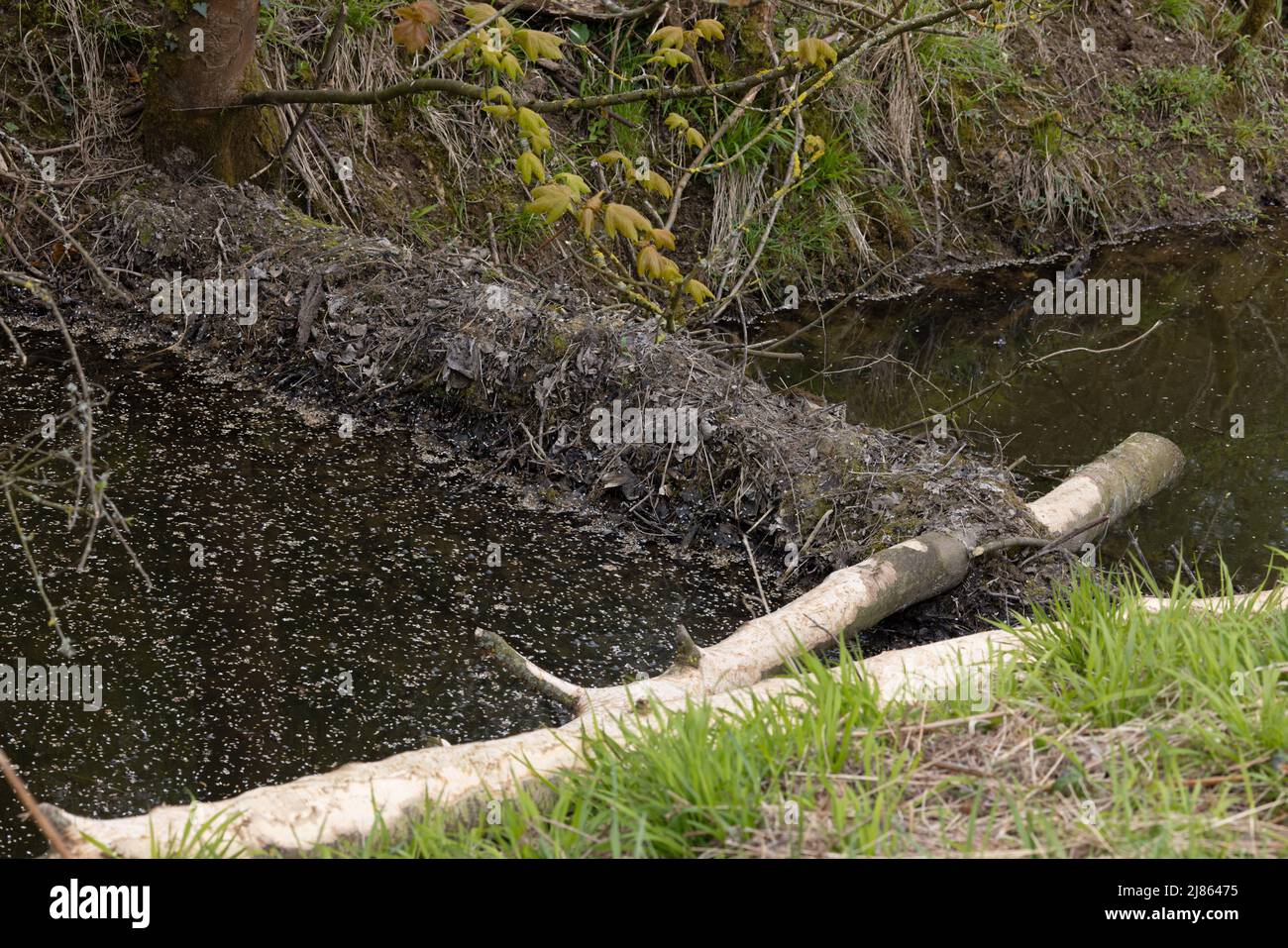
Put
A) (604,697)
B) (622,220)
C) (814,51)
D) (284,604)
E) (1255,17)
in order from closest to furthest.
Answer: (604,697) → (284,604) → (622,220) → (814,51) → (1255,17)

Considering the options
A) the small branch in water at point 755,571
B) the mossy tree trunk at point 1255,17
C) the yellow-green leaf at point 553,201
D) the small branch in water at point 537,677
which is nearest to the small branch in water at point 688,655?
the small branch in water at point 537,677

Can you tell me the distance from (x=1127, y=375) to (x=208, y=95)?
4.34 m

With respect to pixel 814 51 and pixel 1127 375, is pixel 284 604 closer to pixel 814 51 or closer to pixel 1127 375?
pixel 814 51

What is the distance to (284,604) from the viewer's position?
3354 millimetres

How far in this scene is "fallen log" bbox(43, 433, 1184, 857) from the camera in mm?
2043

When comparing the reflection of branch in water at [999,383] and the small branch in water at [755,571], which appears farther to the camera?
the reflection of branch in water at [999,383]

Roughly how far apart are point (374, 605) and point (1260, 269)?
21.4ft

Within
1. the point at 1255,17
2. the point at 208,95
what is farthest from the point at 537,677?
the point at 1255,17

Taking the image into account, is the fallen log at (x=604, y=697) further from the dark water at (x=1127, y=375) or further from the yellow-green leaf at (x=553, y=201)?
the yellow-green leaf at (x=553, y=201)

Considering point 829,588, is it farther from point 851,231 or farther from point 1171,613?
point 851,231

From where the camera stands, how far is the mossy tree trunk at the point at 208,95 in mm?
5160

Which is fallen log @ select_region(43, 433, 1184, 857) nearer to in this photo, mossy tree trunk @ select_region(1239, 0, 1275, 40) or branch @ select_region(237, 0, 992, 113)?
branch @ select_region(237, 0, 992, 113)

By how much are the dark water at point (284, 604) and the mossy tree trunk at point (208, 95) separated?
53.2 inches
